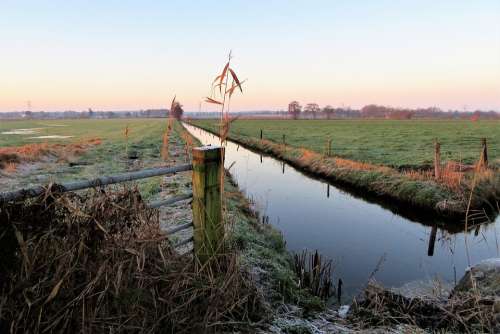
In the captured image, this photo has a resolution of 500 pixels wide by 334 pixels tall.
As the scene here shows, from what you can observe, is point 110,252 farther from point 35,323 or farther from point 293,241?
point 293,241

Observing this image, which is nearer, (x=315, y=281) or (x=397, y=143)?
(x=315, y=281)

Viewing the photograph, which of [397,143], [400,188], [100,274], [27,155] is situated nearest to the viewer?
[100,274]

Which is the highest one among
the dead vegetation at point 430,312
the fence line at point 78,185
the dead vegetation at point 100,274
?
the fence line at point 78,185

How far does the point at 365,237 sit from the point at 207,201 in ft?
22.9

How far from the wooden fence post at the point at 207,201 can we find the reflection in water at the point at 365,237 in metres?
3.55

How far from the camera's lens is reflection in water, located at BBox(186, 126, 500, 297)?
703 cm

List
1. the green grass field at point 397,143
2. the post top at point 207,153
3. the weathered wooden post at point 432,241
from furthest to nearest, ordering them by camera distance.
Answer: the green grass field at point 397,143 → the weathered wooden post at point 432,241 → the post top at point 207,153

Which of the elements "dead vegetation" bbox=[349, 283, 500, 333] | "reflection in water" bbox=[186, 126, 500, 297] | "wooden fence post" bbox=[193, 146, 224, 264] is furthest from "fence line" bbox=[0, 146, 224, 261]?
"reflection in water" bbox=[186, 126, 500, 297]

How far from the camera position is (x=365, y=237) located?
905 centimetres

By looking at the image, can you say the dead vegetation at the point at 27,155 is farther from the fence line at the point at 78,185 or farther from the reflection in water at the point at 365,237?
the fence line at the point at 78,185

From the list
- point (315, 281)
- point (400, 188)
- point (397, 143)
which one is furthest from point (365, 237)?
point (397, 143)

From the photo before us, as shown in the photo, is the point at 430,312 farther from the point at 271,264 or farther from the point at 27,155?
the point at 27,155

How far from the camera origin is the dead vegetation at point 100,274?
228cm

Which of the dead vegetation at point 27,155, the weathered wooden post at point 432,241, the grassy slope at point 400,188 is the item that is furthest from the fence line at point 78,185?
the dead vegetation at point 27,155
